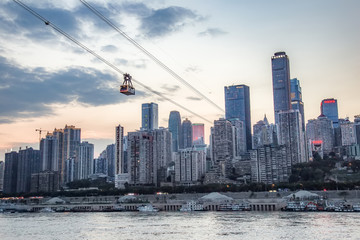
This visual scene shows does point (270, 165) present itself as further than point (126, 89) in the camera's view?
Yes

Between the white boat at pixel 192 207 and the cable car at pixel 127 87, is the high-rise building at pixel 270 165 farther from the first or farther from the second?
the cable car at pixel 127 87

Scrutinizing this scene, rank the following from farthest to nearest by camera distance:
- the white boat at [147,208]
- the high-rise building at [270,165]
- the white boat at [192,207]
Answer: the high-rise building at [270,165] → the white boat at [147,208] → the white boat at [192,207]

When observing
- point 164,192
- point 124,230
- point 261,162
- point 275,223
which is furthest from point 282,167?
point 124,230

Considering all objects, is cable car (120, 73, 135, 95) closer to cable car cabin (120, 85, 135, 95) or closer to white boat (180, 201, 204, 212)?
cable car cabin (120, 85, 135, 95)

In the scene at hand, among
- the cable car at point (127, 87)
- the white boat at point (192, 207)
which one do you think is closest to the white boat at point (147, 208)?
the white boat at point (192, 207)

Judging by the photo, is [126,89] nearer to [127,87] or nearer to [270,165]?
[127,87]

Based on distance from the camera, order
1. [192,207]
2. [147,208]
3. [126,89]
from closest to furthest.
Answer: [126,89], [192,207], [147,208]

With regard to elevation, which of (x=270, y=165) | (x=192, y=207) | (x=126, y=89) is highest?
(x=126, y=89)

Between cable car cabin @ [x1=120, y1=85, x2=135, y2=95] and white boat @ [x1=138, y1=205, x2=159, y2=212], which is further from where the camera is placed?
white boat @ [x1=138, y1=205, x2=159, y2=212]

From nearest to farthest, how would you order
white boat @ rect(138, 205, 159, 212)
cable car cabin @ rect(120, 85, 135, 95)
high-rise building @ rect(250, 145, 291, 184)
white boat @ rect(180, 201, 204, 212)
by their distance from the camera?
cable car cabin @ rect(120, 85, 135, 95) < white boat @ rect(180, 201, 204, 212) < white boat @ rect(138, 205, 159, 212) < high-rise building @ rect(250, 145, 291, 184)

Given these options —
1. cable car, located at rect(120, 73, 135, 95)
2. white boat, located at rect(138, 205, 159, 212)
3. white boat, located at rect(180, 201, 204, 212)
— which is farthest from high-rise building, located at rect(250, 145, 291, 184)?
cable car, located at rect(120, 73, 135, 95)

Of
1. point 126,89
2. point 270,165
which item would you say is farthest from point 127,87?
point 270,165

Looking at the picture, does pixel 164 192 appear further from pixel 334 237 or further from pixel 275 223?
pixel 334 237
